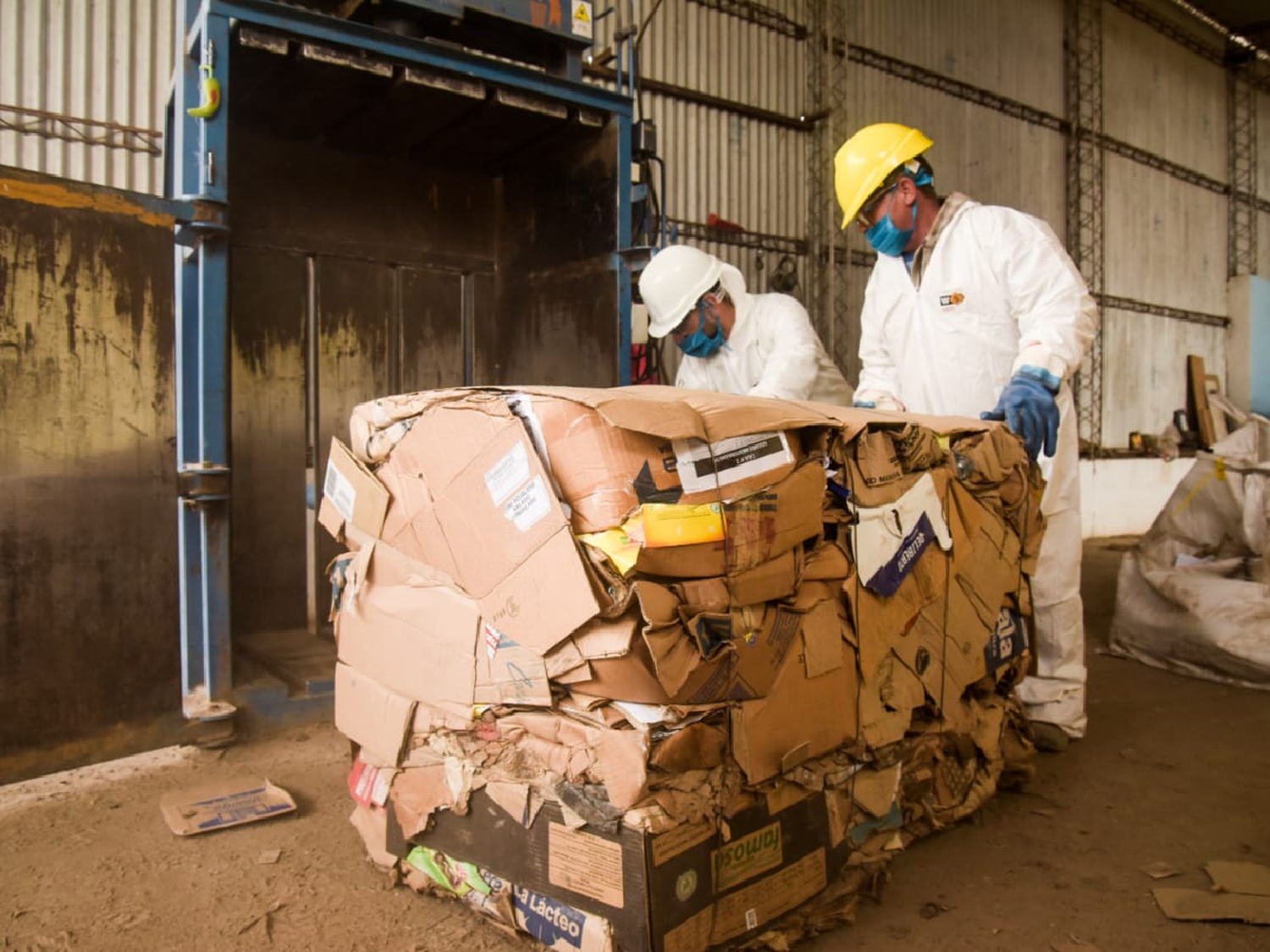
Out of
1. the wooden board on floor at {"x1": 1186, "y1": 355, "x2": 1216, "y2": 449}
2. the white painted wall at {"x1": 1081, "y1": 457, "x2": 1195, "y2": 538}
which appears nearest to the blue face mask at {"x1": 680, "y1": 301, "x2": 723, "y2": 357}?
the white painted wall at {"x1": 1081, "y1": 457, "x2": 1195, "y2": 538}

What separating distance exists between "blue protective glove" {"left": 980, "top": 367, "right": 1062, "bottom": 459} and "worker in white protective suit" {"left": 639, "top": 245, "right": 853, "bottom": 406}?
0.94 meters

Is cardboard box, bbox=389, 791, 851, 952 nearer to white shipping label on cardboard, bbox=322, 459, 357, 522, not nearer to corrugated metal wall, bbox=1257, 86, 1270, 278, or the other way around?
white shipping label on cardboard, bbox=322, 459, 357, 522

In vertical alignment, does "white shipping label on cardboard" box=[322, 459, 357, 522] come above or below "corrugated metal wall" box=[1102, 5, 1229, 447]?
below

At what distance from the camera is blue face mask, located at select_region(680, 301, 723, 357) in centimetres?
360

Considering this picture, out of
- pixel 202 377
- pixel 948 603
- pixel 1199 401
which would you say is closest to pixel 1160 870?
pixel 948 603

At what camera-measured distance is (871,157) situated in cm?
292

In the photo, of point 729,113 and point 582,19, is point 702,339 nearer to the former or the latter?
point 582,19

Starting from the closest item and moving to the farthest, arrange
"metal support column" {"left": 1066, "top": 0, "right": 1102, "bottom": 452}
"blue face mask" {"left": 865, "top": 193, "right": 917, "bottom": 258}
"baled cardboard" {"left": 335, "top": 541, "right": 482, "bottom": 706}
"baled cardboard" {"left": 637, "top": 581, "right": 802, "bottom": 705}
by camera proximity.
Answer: "baled cardboard" {"left": 637, "top": 581, "right": 802, "bottom": 705} < "baled cardboard" {"left": 335, "top": 541, "right": 482, "bottom": 706} < "blue face mask" {"left": 865, "top": 193, "right": 917, "bottom": 258} < "metal support column" {"left": 1066, "top": 0, "right": 1102, "bottom": 452}

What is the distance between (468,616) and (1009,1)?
9762mm

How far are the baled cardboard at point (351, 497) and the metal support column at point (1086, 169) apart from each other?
9.34 metres

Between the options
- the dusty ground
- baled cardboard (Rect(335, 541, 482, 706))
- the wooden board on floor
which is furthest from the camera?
the wooden board on floor

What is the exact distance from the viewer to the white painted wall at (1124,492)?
9.59m

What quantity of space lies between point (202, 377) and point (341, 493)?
43.8 inches

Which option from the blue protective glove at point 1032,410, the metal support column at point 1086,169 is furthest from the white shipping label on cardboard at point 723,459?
the metal support column at point 1086,169
